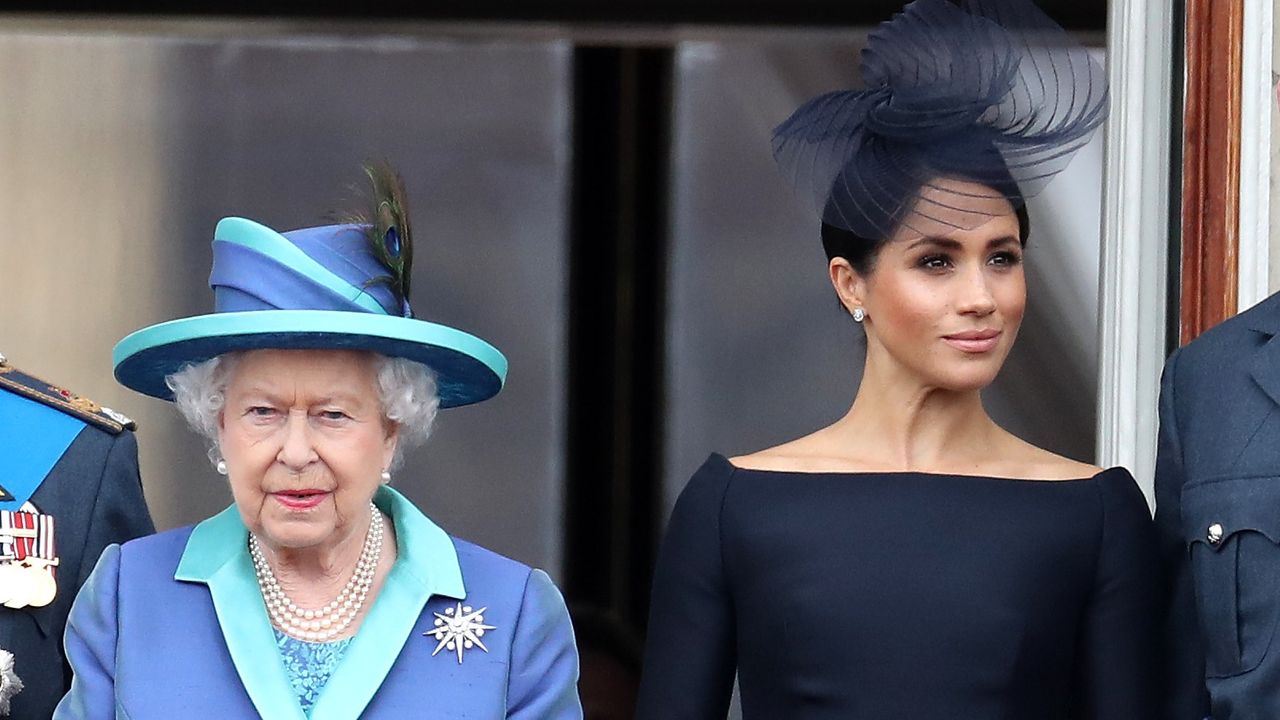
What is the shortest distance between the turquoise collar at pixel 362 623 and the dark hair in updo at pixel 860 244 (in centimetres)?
76

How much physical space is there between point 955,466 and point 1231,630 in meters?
0.50

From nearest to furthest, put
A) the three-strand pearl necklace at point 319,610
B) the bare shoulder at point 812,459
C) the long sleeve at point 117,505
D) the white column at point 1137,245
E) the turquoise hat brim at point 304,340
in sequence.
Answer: the turquoise hat brim at point 304,340
the three-strand pearl necklace at point 319,610
the bare shoulder at point 812,459
the long sleeve at point 117,505
the white column at point 1137,245

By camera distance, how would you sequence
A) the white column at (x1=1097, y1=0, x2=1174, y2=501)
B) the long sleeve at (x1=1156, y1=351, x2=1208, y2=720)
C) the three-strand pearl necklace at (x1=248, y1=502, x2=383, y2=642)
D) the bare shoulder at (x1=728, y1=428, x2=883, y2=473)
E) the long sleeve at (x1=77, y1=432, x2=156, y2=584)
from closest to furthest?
the three-strand pearl necklace at (x1=248, y1=502, x2=383, y2=642)
the long sleeve at (x1=1156, y1=351, x2=1208, y2=720)
the bare shoulder at (x1=728, y1=428, x2=883, y2=473)
the long sleeve at (x1=77, y1=432, x2=156, y2=584)
the white column at (x1=1097, y1=0, x2=1174, y2=501)

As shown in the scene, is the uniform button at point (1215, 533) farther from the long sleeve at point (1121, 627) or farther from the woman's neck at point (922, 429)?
the woman's neck at point (922, 429)

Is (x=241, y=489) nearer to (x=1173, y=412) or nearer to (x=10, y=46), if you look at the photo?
(x=1173, y=412)

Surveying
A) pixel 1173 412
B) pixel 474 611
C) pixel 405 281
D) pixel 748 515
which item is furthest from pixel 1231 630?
pixel 405 281

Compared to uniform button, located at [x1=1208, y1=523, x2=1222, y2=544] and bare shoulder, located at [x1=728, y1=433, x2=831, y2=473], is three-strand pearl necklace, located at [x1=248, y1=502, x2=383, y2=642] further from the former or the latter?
uniform button, located at [x1=1208, y1=523, x2=1222, y2=544]

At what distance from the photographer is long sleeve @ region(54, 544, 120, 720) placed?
10.6 ft

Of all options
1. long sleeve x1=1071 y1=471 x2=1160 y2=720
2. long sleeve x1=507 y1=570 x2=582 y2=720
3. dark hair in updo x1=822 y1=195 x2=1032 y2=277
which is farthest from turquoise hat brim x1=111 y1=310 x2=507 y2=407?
long sleeve x1=1071 y1=471 x2=1160 y2=720

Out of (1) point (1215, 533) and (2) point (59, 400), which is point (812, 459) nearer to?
(1) point (1215, 533)

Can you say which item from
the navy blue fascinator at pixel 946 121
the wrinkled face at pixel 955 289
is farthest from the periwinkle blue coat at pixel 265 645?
the navy blue fascinator at pixel 946 121

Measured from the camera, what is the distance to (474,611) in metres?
3.32

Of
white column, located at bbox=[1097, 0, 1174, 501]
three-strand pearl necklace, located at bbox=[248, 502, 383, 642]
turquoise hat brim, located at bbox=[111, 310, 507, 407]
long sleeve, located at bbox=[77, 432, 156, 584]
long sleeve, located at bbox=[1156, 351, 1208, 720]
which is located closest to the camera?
turquoise hat brim, located at bbox=[111, 310, 507, 407]

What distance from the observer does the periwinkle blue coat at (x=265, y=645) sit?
320 centimetres
